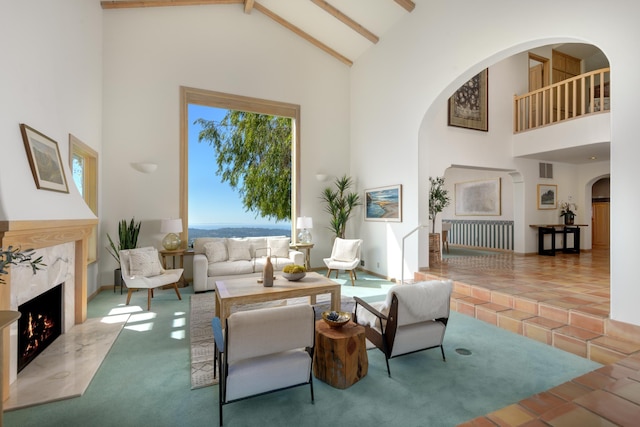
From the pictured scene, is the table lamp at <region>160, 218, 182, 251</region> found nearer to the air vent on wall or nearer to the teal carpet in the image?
the teal carpet

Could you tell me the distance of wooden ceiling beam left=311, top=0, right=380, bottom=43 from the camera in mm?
5906

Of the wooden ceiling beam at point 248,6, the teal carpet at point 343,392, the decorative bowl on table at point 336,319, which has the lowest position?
the teal carpet at point 343,392

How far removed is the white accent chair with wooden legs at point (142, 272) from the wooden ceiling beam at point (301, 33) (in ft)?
17.7

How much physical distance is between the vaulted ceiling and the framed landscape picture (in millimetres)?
3162

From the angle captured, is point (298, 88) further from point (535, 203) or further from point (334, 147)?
point (535, 203)

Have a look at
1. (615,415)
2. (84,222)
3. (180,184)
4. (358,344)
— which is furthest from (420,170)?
(84,222)

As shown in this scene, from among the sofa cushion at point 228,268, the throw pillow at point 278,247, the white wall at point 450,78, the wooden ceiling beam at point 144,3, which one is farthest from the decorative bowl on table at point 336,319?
the wooden ceiling beam at point 144,3

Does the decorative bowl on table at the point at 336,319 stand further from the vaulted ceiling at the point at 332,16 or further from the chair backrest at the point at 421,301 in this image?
the vaulted ceiling at the point at 332,16

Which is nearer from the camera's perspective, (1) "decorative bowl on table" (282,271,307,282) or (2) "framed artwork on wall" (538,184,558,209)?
(1) "decorative bowl on table" (282,271,307,282)

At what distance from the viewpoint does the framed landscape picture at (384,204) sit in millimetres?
5754

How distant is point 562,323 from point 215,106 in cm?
643

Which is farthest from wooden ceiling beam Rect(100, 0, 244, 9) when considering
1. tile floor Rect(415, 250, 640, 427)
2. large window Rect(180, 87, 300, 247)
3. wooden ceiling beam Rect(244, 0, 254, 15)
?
tile floor Rect(415, 250, 640, 427)

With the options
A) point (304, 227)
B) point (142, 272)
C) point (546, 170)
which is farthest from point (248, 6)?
point (546, 170)

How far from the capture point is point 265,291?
11.4 feet
